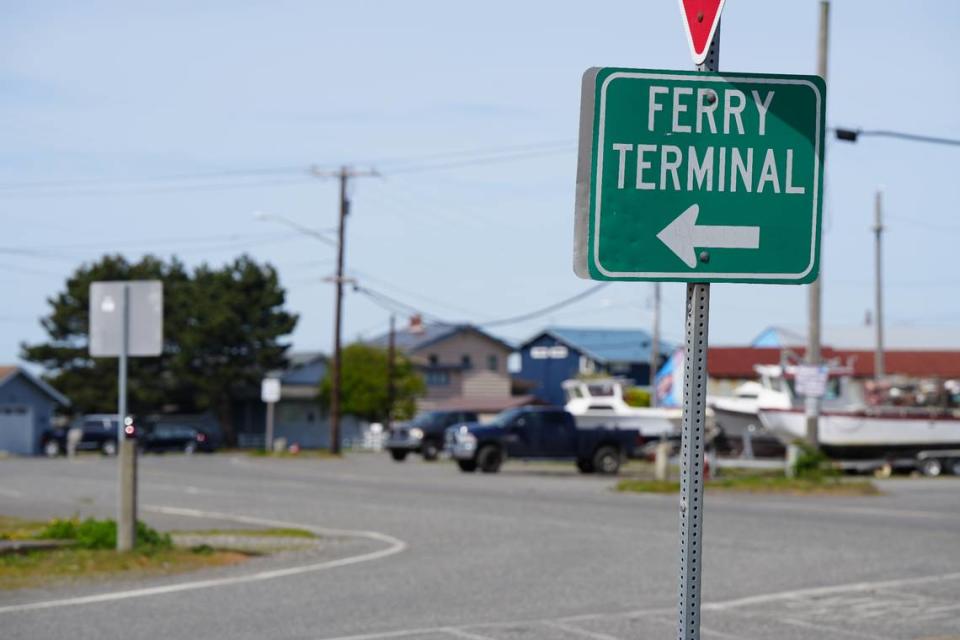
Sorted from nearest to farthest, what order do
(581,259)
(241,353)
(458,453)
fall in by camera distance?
(581,259) < (458,453) < (241,353)

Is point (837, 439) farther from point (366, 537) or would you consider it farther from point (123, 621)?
point (123, 621)

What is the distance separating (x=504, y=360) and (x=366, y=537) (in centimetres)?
7395

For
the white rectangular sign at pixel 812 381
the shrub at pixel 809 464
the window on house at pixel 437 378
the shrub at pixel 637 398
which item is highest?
the window on house at pixel 437 378

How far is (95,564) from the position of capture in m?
14.4

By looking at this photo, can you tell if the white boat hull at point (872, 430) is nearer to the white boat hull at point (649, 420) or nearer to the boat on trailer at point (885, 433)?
Answer: the boat on trailer at point (885, 433)

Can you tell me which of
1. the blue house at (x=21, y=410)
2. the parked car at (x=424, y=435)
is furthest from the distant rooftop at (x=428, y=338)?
the parked car at (x=424, y=435)

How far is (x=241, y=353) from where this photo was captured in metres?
80.1

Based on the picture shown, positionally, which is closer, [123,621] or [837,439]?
[123,621]

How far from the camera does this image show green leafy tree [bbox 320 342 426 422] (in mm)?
76688

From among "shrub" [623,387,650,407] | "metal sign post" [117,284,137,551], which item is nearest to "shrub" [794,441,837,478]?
"metal sign post" [117,284,137,551]

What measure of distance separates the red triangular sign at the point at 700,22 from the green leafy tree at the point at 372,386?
235 feet

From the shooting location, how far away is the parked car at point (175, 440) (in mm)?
63375

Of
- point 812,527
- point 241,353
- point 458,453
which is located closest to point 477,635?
point 812,527

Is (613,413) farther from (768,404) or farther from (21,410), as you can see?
(21,410)
